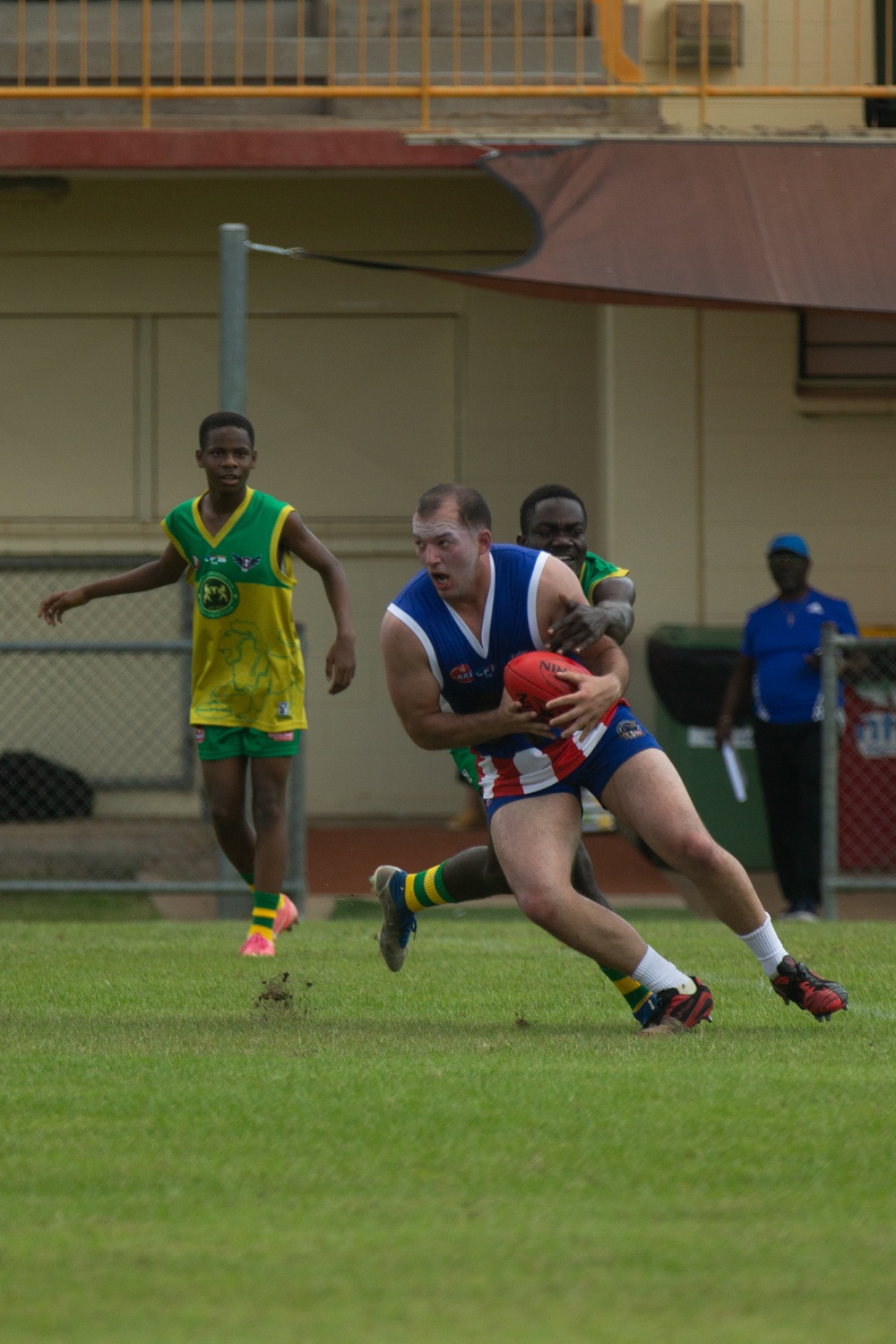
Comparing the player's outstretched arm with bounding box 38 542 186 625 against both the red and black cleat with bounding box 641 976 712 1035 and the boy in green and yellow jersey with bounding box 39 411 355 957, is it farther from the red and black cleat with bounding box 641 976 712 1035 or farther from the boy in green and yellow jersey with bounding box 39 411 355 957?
the red and black cleat with bounding box 641 976 712 1035

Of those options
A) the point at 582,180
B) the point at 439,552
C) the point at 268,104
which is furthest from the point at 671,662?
the point at 439,552

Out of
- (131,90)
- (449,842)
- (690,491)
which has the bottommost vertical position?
(449,842)

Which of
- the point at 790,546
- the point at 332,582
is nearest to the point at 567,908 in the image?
the point at 332,582

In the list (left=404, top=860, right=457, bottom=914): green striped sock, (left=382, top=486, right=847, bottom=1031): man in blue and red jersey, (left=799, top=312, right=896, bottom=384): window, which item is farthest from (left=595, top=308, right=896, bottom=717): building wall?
(left=382, top=486, right=847, bottom=1031): man in blue and red jersey

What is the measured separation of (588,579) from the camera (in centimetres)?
648

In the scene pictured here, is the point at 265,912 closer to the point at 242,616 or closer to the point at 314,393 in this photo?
the point at 242,616

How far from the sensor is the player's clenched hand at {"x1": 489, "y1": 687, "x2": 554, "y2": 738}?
17.6 ft

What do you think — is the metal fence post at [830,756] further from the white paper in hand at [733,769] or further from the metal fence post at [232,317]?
the metal fence post at [232,317]

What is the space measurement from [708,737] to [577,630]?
6972mm

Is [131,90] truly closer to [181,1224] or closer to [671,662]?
[671,662]

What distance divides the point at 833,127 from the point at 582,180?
8.46 feet

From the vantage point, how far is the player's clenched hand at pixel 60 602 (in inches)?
300

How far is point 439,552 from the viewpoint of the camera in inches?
215

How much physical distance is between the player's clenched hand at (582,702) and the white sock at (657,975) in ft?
2.36
